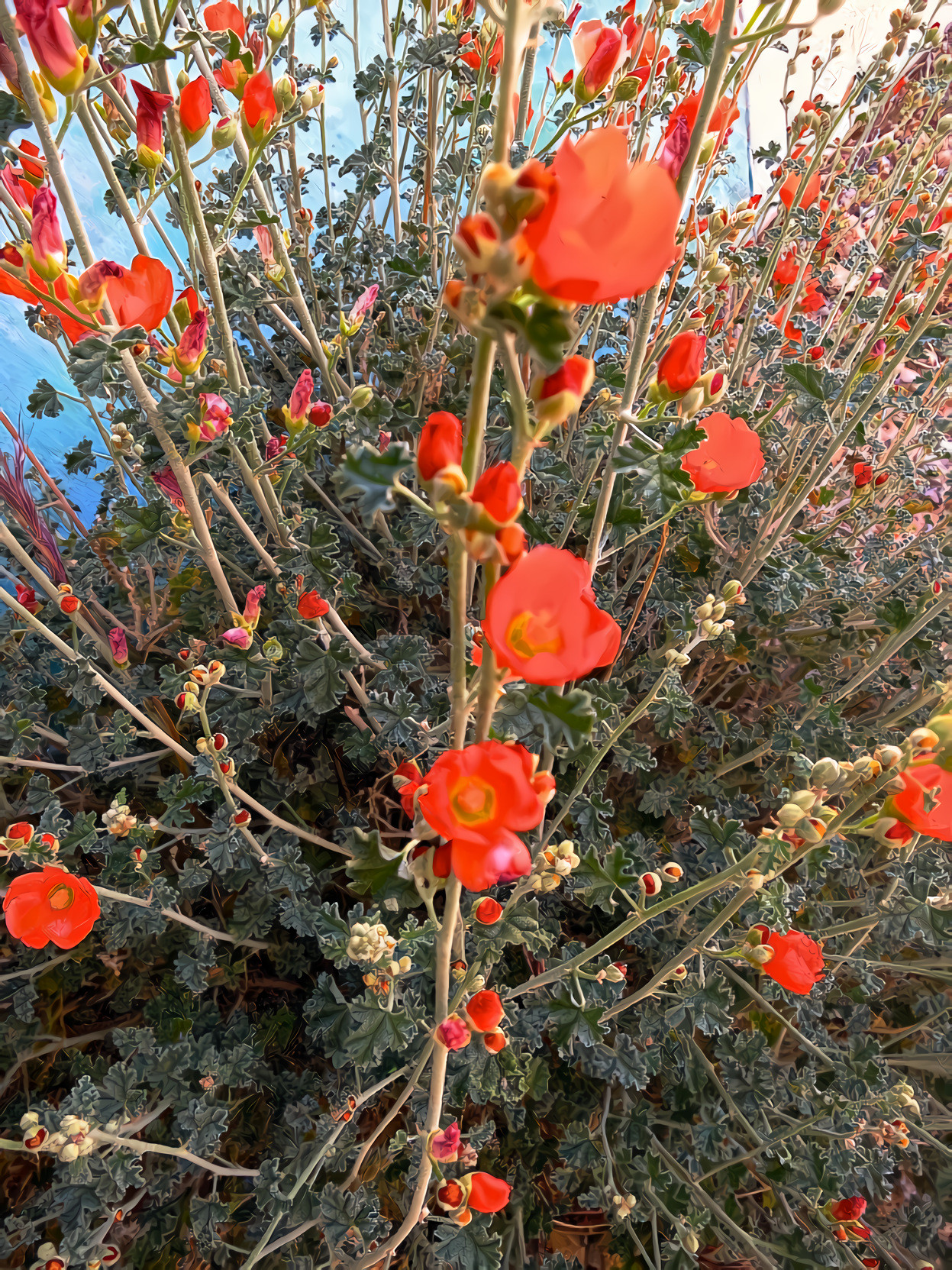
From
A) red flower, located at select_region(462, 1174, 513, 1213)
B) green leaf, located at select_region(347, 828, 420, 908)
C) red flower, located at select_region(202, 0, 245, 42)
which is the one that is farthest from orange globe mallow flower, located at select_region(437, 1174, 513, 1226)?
red flower, located at select_region(202, 0, 245, 42)

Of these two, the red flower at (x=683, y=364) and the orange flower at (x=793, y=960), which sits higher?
the red flower at (x=683, y=364)

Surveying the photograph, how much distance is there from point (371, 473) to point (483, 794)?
7.7 inches

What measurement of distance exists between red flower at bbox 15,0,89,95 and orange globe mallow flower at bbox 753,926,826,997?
1.02 m

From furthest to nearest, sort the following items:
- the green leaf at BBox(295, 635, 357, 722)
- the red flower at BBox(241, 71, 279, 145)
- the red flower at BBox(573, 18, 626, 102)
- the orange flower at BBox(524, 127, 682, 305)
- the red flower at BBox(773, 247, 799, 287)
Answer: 1. the red flower at BBox(773, 247, 799, 287)
2. the green leaf at BBox(295, 635, 357, 722)
3. the red flower at BBox(573, 18, 626, 102)
4. the red flower at BBox(241, 71, 279, 145)
5. the orange flower at BBox(524, 127, 682, 305)

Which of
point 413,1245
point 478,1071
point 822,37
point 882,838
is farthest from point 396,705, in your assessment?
point 822,37

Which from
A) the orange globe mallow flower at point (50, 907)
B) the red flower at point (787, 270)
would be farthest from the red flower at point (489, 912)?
the red flower at point (787, 270)

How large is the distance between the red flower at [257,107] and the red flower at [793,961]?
1057mm

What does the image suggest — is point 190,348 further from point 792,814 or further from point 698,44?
point 792,814

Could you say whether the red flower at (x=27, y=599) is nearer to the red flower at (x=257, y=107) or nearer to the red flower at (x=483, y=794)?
the red flower at (x=257, y=107)

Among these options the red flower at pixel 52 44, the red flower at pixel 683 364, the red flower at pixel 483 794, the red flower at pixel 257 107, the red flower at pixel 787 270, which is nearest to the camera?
the red flower at pixel 483 794

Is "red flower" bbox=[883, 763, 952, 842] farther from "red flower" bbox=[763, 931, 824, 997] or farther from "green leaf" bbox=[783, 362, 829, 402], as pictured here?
"green leaf" bbox=[783, 362, 829, 402]

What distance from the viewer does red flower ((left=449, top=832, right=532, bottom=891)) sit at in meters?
0.40

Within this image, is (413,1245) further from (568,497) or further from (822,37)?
(822,37)

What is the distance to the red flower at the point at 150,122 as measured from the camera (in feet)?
2.19
